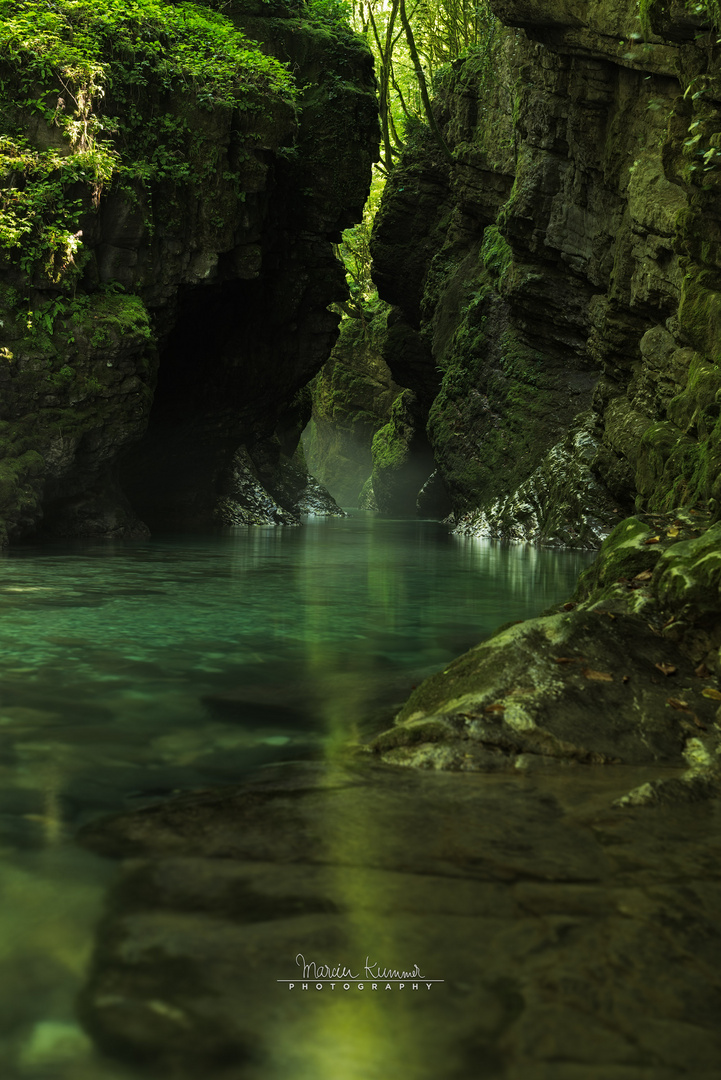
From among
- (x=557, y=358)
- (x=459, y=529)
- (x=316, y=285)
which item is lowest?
(x=459, y=529)

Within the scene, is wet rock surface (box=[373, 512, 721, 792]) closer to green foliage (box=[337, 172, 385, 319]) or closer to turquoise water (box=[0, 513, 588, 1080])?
turquoise water (box=[0, 513, 588, 1080])

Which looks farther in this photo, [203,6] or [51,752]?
[203,6]

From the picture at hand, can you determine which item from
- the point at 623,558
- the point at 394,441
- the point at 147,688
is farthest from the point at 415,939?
the point at 394,441

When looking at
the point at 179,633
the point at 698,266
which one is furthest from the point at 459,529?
the point at 179,633

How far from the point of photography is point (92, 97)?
1484 cm

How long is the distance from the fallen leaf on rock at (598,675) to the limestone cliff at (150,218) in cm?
1232

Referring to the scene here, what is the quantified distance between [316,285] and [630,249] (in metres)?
8.88

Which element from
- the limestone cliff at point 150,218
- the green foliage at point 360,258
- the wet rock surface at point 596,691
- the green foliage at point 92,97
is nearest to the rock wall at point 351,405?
the green foliage at point 360,258

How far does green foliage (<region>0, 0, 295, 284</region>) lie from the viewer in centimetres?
1396

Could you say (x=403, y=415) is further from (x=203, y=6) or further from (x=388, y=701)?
(x=388, y=701)

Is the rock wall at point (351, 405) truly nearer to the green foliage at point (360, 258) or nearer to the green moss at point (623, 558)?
the green foliage at point (360, 258)

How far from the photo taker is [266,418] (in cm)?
2402
